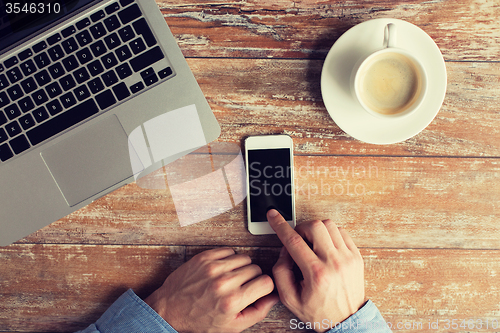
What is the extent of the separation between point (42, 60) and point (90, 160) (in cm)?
25

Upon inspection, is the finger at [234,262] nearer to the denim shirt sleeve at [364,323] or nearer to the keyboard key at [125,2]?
the denim shirt sleeve at [364,323]

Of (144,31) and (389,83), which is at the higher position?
(144,31)

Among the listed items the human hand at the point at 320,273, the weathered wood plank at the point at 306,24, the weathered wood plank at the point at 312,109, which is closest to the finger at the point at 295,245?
the human hand at the point at 320,273

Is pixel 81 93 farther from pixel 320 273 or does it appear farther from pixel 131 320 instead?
pixel 320 273

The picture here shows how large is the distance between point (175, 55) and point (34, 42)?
0.32 meters

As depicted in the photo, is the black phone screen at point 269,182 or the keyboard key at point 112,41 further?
the black phone screen at point 269,182

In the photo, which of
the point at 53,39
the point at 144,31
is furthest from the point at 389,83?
the point at 53,39

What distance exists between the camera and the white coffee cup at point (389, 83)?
652 mm

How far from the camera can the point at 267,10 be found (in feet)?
2.51

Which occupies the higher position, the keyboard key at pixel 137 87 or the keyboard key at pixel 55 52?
the keyboard key at pixel 55 52

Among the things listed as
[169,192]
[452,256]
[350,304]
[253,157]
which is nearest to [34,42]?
[169,192]

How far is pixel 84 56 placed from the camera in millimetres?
679

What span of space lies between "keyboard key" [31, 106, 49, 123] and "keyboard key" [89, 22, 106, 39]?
0.20m

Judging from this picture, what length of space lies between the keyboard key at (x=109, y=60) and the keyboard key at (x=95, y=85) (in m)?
0.04
